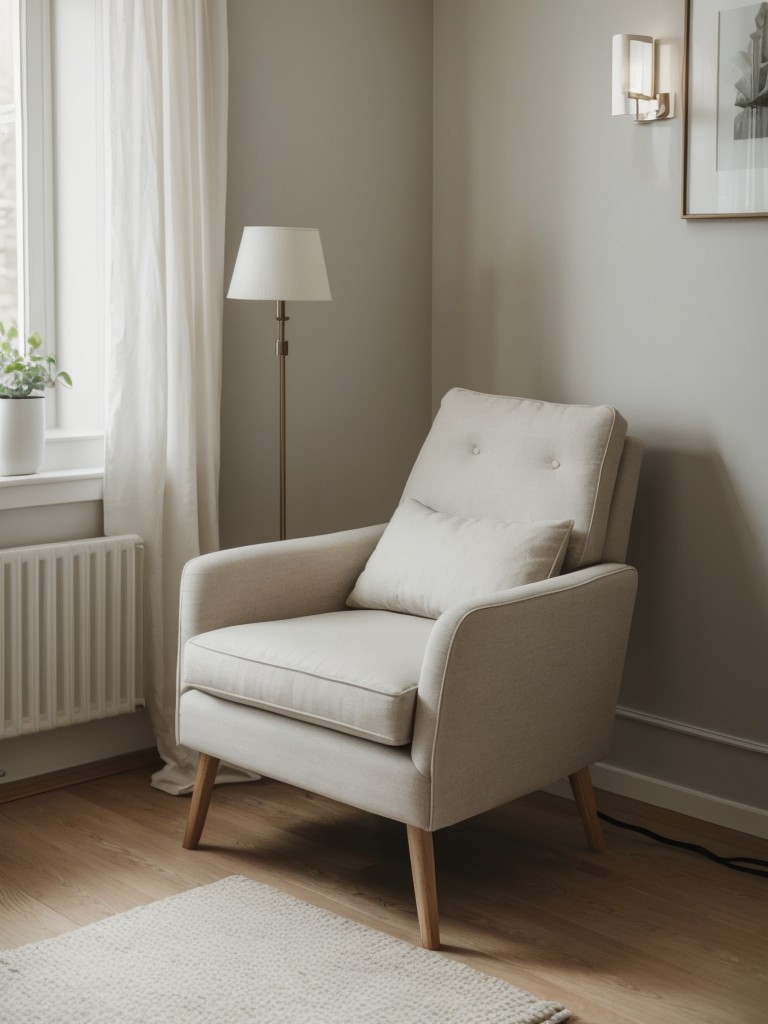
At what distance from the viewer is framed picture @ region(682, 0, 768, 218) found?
261 cm

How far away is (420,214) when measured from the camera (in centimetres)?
349

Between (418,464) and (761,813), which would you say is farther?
(418,464)

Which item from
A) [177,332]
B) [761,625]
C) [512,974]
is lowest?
[512,974]

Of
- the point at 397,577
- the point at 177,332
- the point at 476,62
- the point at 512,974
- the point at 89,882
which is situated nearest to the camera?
the point at 512,974

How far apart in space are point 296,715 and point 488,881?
0.57 meters

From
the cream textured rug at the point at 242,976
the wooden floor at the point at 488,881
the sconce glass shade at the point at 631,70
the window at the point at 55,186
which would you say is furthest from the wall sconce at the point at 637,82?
the cream textured rug at the point at 242,976

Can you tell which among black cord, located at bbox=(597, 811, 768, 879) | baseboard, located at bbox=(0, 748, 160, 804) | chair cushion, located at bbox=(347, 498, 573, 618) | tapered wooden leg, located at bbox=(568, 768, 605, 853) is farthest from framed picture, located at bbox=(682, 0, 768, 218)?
baseboard, located at bbox=(0, 748, 160, 804)

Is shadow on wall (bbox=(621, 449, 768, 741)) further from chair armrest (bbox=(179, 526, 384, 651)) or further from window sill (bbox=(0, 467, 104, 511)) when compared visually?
window sill (bbox=(0, 467, 104, 511))

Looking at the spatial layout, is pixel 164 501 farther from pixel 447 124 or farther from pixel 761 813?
pixel 761 813

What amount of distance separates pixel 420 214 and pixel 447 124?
27 centimetres

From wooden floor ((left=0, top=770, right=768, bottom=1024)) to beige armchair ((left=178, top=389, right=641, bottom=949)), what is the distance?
13 cm

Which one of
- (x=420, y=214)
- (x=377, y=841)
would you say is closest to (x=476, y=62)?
(x=420, y=214)

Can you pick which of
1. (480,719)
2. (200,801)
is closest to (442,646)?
(480,719)

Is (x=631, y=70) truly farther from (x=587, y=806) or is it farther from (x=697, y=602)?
(x=587, y=806)
